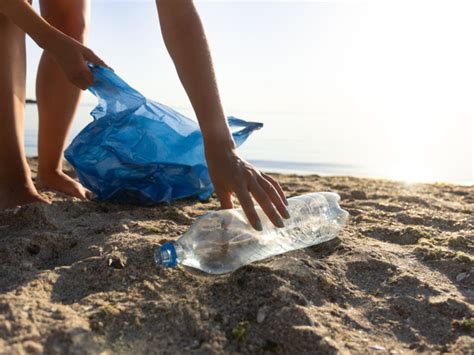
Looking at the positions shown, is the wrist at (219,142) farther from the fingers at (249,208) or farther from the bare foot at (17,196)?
the bare foot at (17,196)

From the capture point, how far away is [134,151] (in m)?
2.41

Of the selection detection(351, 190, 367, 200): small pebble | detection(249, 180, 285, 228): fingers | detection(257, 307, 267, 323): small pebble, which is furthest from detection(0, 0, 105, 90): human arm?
detection(351, 190, 367, 200): small pebble

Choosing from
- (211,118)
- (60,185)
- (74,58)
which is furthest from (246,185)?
(60,185)

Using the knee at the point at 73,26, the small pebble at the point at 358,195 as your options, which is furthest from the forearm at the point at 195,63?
the small pebble at the point at 358,195

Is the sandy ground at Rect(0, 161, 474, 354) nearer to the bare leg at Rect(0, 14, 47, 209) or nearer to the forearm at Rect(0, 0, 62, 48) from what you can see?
the bare leg at Rect(0, 14, 47, 209)

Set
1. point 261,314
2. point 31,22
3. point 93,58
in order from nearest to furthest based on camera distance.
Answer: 1. point 261,314
2. point 31,22
3. point 93,58

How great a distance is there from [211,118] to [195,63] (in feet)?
0.63

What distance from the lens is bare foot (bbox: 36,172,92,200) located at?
8.52ft

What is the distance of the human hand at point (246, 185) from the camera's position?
58.2 inches

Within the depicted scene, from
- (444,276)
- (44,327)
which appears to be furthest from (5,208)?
(444,276)

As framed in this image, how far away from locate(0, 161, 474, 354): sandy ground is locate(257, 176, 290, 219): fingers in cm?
17

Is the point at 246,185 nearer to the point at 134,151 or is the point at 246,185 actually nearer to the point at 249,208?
the point at 249,208

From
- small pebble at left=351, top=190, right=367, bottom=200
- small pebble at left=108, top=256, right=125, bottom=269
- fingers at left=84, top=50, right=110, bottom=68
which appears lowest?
A: small pebble at left=108, top=256, right=125, bottom=269

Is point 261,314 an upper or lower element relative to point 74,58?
lower
